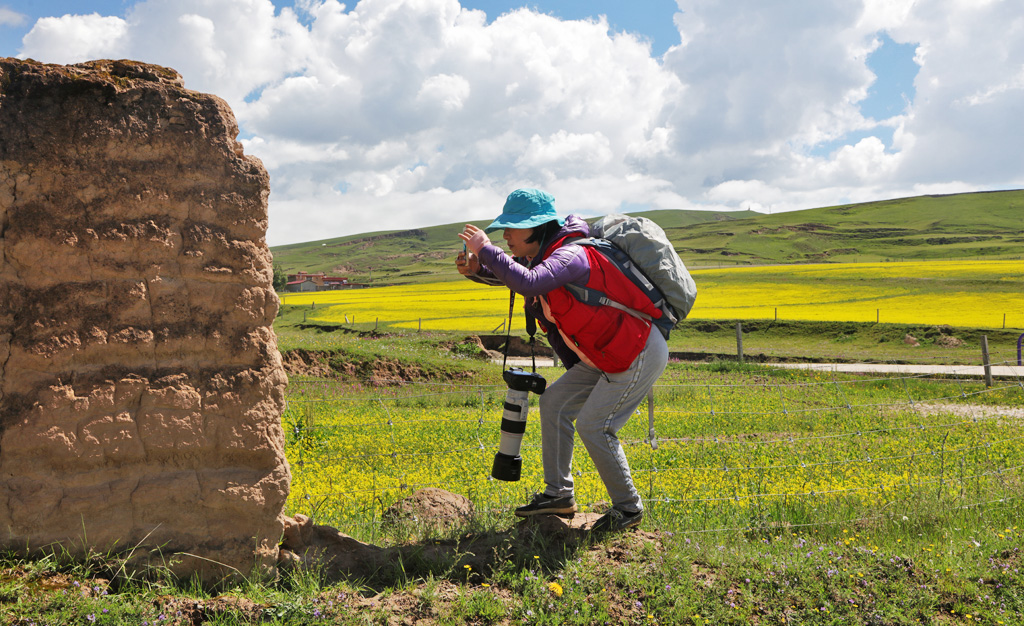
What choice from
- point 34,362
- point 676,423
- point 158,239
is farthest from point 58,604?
point 676,423

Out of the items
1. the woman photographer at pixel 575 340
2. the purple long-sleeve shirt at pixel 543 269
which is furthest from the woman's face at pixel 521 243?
the purple long-sleeve shirt at pixel 543 269

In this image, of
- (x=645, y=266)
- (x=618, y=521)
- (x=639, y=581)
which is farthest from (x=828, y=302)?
(x=639, y=581)

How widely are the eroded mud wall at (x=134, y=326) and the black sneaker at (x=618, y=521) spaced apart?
74.5 inches

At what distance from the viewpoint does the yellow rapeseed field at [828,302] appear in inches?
1212

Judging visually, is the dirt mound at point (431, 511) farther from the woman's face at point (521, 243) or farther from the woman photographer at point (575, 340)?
the woman's face at point (521, 243)

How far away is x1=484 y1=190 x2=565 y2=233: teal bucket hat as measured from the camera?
13.1ft

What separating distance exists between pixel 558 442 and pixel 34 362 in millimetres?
2860

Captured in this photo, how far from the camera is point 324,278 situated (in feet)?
361

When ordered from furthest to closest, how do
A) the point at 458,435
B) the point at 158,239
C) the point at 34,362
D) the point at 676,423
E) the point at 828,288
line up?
the point at 828,288 < the point at 676,423 < the point at 458,435 < the point at 158,239 < the point at 34,362

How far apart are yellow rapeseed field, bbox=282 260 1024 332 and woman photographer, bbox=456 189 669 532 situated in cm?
2727

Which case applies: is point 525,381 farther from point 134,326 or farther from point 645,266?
point 134,326

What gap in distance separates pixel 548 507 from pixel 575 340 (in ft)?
3.74

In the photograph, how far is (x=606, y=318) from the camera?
3.85m

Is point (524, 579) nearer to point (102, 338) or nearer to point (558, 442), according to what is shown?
point (558, 442)
